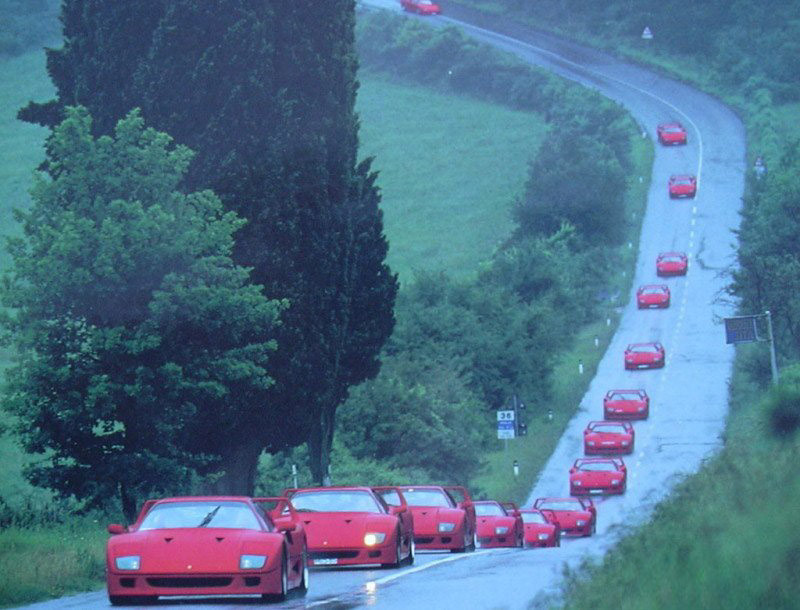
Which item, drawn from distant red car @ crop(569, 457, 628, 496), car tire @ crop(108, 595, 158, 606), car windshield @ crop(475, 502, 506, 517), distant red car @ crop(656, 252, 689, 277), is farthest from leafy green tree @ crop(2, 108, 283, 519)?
distant red car @ crop(656, 252, 689, 277)

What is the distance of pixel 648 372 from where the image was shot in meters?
71.8

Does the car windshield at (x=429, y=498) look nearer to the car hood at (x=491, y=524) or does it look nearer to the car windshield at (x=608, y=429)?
the car hood at (x=491, y=524)

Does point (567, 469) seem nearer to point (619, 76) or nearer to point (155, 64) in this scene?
point (155, 64)

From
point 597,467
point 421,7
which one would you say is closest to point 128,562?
point 597,467

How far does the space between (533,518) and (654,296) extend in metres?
45.4

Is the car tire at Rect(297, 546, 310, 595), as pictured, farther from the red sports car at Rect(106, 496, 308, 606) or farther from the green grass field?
the green grass field

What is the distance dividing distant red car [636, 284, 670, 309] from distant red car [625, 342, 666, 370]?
32.7 ft

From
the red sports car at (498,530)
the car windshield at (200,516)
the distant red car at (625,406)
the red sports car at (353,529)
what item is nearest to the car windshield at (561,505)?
the red sports car at (498,530)

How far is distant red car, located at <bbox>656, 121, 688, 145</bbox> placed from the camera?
352 feet

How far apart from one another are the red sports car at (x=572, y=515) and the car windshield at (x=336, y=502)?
1825 centimetres

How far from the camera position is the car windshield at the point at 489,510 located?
113 ft

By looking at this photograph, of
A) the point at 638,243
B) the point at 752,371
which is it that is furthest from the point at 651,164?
the point at 752,371

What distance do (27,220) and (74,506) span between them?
18.4 ft

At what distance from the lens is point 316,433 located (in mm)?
40344
